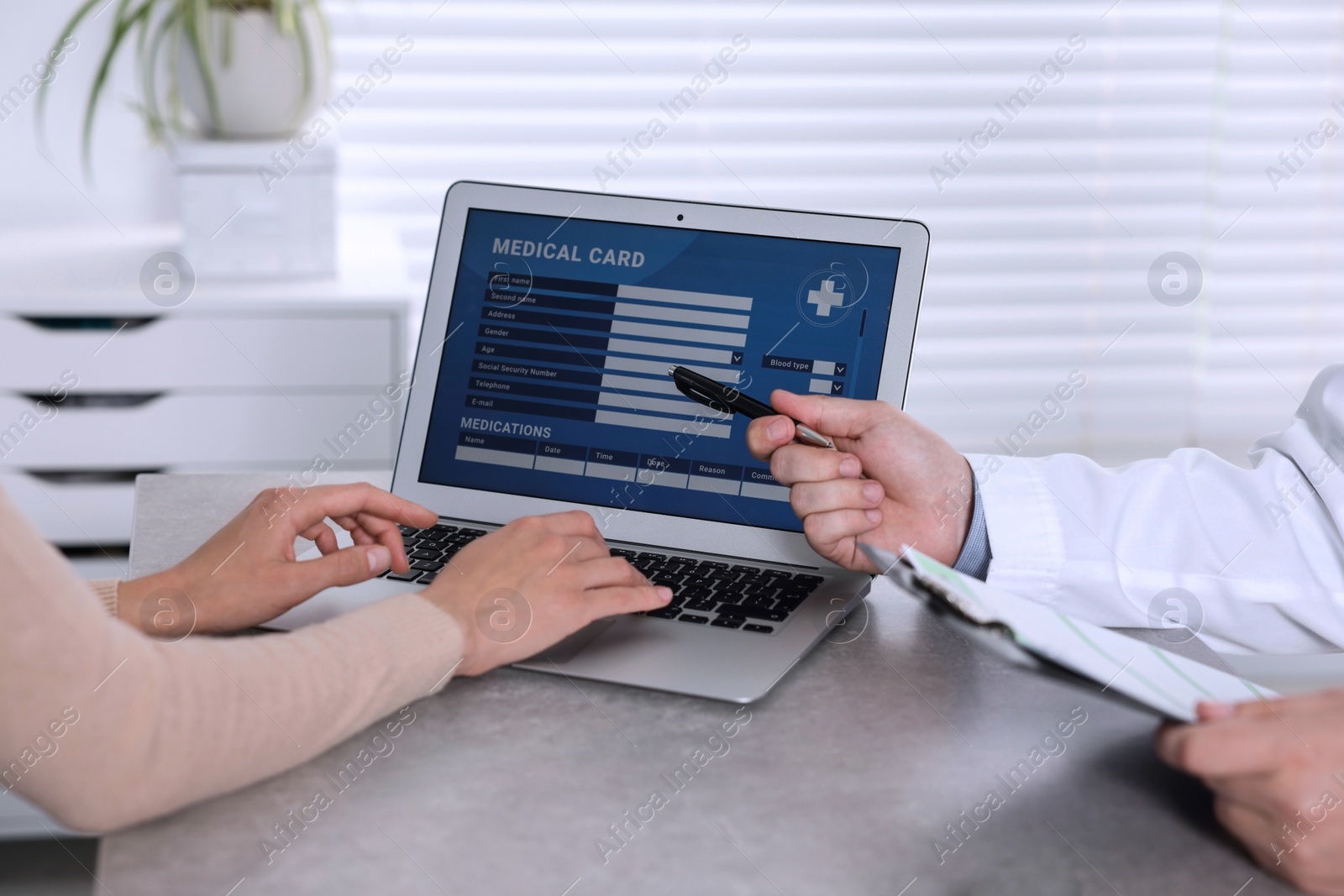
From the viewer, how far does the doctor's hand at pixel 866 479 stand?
917 millimetres

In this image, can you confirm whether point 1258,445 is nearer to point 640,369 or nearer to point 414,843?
point 640,369

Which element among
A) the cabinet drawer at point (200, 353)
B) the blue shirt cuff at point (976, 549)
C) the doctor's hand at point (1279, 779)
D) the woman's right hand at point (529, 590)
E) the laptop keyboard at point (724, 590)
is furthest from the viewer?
the cabinet drawer at point (200, 353)

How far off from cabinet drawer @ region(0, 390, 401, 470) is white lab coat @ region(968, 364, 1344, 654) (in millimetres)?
1183

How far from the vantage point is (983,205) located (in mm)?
2492

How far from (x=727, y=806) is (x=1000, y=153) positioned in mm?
2148

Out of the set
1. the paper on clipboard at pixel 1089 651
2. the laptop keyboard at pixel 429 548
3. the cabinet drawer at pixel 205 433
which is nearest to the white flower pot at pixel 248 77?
the cabinet drawer at pixel 205 433

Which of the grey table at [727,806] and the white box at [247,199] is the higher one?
the white box at [247,199]

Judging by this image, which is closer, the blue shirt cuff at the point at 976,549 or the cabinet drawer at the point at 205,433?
the blue shirt cuff at the point at 976,549

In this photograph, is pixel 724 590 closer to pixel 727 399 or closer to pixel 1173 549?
pixel 727 399

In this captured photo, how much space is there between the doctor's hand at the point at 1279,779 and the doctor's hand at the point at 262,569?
0.52m

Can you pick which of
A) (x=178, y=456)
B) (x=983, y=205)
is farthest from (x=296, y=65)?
(x=983, y=205)

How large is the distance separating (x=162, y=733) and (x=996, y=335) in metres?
2.21

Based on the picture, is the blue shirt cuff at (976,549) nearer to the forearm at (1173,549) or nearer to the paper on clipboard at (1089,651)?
the forearm at (1173,549)

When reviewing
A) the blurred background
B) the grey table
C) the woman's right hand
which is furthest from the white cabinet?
the grey table
